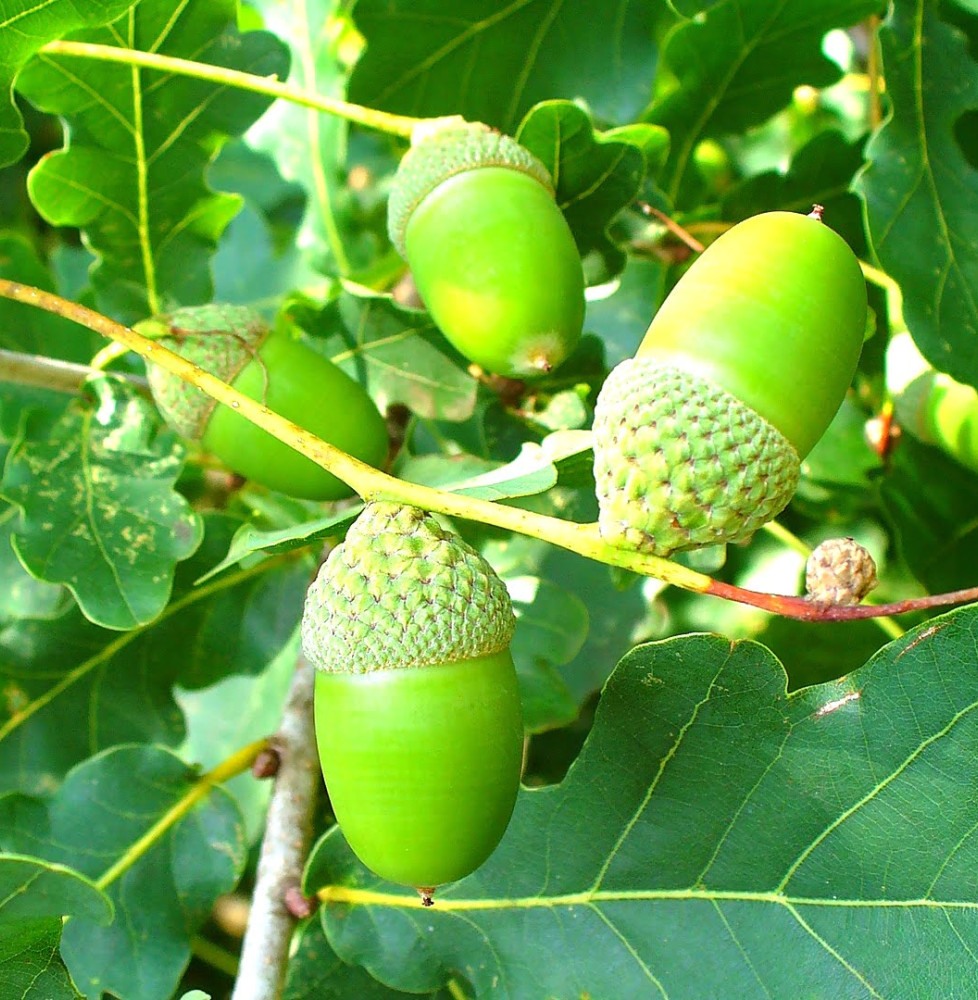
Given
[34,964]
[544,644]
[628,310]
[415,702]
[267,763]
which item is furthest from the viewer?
[628,310]

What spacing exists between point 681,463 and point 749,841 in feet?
1.52

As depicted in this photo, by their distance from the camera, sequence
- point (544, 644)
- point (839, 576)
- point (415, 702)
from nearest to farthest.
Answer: point (839, 576)
point (415, 702)
point (544, 644)

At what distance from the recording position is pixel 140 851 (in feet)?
5.42

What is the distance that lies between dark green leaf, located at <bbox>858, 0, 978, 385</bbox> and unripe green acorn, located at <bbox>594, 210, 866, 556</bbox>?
54 cm

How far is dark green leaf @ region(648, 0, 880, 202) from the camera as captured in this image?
166 cm

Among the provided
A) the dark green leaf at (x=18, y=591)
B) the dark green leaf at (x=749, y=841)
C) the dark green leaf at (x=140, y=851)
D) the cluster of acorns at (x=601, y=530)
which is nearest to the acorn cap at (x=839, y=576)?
the cluster of acorns at (x=601, y=530)

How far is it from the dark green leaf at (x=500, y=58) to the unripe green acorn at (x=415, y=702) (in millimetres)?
931

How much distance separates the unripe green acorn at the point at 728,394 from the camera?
3.27 ft

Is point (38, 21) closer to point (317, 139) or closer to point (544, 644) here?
point (317, 139)

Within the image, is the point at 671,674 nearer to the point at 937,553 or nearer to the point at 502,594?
the point at 502,594

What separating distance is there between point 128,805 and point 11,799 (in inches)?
→ 6.1

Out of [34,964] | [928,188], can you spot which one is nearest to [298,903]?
[34,964]

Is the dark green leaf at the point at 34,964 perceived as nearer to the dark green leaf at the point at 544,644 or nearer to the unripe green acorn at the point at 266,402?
the unripe green acorn at the point at 266,402

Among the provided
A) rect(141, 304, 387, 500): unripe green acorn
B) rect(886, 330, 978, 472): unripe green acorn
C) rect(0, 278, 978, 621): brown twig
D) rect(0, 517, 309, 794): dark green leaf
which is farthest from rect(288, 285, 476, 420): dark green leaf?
rect(886, 330, 978, 472): unripe green acorn
